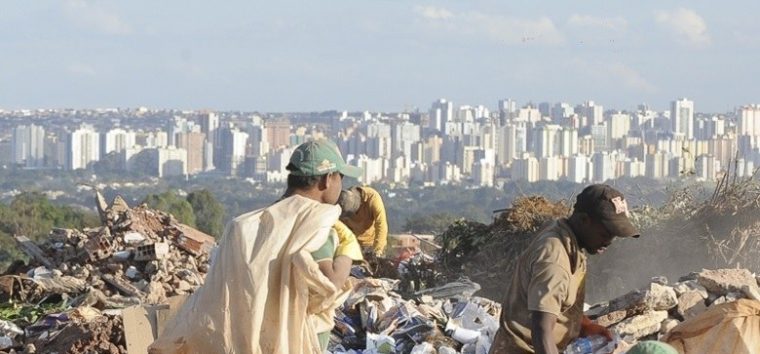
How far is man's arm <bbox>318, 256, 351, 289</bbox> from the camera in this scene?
4.75 m

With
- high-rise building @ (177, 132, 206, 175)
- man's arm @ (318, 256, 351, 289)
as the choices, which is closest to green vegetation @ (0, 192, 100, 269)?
man's arm @ (318, 256, 351, 289)

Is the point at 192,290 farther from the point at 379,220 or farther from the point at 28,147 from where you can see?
the point at 28,147

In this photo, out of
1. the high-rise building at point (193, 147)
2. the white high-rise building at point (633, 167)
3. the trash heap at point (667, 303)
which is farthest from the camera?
the high-rise building at point (193, 147)

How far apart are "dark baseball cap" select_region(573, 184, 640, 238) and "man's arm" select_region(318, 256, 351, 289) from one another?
791 millimetres

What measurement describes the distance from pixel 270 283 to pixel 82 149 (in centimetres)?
11447

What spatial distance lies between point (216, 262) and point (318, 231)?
0.37 m

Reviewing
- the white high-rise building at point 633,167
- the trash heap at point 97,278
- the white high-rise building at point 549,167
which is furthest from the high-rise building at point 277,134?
the trash heap at point 97,278

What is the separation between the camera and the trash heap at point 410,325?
909 centimetres

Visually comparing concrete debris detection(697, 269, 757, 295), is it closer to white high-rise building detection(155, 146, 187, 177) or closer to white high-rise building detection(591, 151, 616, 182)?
white high-rise building detection(591, 151, 616, 182)

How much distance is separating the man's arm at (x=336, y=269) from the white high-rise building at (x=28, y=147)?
11347 cm

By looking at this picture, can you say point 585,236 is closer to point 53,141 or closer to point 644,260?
point 644,260

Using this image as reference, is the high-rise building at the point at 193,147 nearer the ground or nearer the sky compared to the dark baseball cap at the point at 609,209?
nearer the ground

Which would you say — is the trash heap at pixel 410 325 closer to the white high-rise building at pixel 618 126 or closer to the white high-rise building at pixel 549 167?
the white high-rise building at pixel 549 167

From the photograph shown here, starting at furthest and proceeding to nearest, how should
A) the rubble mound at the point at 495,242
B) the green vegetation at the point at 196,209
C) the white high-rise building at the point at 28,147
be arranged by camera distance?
the white high-rise building at the point at 28,147 → the green vegetation at the point at 196,209 → the rubble mound at the point at 495,242
